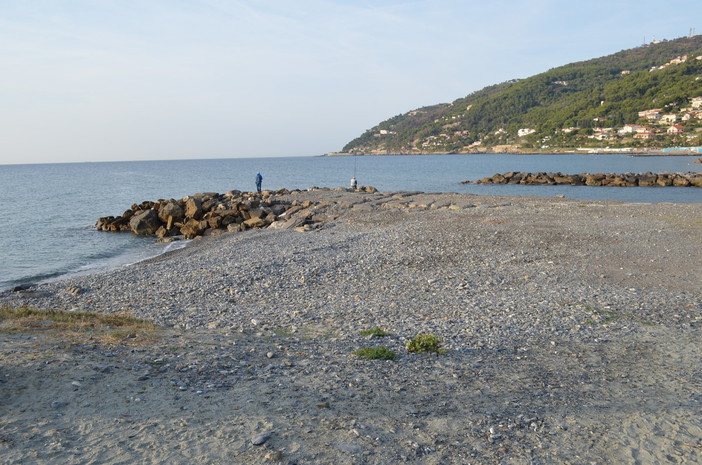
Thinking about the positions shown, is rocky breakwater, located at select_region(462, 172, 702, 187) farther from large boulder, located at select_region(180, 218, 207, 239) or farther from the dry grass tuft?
the dry grass tuft

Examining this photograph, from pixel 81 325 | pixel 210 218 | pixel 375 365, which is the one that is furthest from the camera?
pixel 210 218

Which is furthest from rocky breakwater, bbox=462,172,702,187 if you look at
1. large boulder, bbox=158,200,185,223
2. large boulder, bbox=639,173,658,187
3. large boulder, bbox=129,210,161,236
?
large boulder, bbox=129,210,161,236

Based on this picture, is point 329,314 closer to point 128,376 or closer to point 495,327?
point 495,327

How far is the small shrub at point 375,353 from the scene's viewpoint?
8.22 metres

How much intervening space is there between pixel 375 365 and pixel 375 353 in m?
0.36

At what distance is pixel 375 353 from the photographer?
27.1ft

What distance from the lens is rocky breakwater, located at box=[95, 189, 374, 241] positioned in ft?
93.8

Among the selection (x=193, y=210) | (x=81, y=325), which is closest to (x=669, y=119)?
(x=193, y=210)

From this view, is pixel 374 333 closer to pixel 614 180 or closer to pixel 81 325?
pixel 81 325

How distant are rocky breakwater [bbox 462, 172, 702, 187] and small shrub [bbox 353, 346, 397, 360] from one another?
52402mm

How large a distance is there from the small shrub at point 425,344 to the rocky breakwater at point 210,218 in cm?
1717

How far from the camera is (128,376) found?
23.0 ft

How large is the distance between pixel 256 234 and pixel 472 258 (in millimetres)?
12317

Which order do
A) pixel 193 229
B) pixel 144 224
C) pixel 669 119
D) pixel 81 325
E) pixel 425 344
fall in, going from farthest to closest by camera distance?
pixel 669 119 < pixel 144 224 < pixel 193 229 < pixel 81 325 < pixel 425 344
